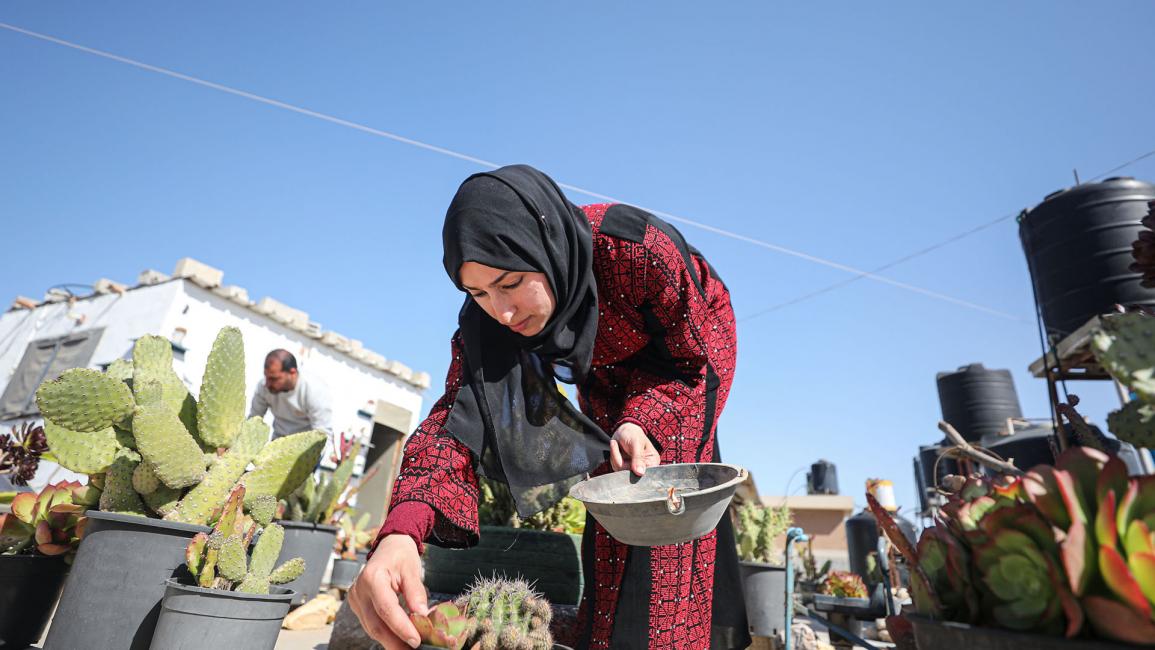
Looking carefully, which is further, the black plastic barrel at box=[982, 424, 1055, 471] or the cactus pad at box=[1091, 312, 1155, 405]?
the black plastic barrel at box=[982, 424, 1055, 471]

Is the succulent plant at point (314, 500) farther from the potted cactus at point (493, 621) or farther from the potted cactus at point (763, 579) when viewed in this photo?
the potted cactus at point (763, 579)

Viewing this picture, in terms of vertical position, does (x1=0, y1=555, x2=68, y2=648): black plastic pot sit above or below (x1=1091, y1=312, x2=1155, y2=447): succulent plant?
below

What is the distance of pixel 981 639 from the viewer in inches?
15.9

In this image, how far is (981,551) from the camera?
452mm

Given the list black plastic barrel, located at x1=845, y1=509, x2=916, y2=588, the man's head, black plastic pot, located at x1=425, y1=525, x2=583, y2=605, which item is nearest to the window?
the man's head

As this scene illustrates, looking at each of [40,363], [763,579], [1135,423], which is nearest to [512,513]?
[763,579]

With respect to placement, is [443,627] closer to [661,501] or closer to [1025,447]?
[661,501]

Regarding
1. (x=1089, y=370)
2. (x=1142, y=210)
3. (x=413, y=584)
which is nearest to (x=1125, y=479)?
(x=413, y=584)

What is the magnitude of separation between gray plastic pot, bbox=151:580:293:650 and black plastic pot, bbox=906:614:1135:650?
1389mm

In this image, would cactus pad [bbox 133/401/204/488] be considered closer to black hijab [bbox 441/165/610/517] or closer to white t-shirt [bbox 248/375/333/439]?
black hijab [bbox 441/165/610/517]

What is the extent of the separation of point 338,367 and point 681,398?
7.79 metres

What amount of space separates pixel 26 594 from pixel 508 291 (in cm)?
169

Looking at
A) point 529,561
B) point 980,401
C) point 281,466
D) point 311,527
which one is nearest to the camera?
point 281,466

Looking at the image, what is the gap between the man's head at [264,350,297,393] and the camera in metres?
3.29
